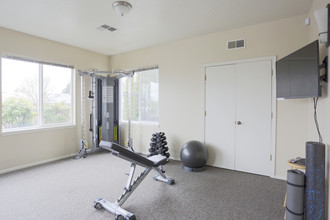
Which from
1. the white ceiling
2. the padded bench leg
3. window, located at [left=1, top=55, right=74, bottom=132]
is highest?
the white ceiling

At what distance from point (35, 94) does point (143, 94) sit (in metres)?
2.27

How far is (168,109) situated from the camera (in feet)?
13.9

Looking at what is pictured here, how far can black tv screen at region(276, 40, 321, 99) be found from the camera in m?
1.83

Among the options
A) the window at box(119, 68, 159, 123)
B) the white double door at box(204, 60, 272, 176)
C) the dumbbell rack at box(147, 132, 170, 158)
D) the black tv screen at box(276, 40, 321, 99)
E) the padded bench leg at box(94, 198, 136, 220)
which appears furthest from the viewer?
the window at box(119, 68, 159, 123)

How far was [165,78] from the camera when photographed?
168 inches

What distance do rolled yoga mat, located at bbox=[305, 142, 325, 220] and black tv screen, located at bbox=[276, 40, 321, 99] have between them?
540 mm

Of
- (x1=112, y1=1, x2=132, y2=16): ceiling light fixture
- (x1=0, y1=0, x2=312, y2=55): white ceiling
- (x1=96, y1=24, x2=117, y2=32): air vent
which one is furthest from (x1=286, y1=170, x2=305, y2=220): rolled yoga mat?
(x1=96, y1=24, x2=117, y2=32): air vent

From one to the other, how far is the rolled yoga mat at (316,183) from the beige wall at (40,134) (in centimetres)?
442

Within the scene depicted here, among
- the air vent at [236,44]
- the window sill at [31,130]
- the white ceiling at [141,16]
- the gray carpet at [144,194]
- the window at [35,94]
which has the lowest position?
the gray carpet at [144,194]

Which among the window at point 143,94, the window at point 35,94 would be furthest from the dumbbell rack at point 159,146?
the window at point 35,94

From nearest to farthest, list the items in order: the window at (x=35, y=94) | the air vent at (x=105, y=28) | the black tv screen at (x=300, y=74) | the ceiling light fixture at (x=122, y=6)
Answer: the black tv screen at (x=300, y=74), the ceiling light fixture at (x=122, y=6), the air vent at (x=105, y=28), the window at (x=35, y=94)

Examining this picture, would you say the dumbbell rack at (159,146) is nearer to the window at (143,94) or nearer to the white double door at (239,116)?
the window at (143,94)

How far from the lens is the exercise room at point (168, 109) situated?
2.13 m

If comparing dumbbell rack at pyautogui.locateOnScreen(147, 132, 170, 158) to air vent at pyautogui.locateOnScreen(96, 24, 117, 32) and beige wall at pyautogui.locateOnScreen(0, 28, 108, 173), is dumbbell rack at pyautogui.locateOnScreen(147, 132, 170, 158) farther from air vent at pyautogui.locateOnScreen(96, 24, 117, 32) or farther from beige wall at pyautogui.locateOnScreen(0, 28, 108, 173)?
air vent at pyautogui.locateOnScreen(96, 24, 117, 32)
